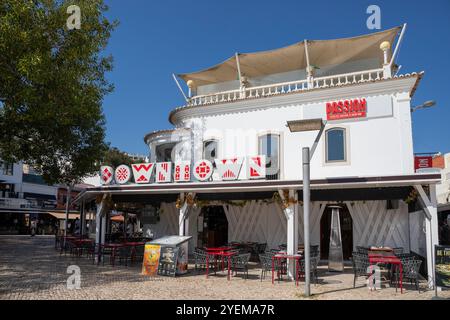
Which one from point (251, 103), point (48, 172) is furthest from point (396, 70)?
point (48, 172)

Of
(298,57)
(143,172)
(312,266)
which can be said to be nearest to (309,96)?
(298,57)

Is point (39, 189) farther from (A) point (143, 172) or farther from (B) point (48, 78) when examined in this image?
(B) point (48, 78)

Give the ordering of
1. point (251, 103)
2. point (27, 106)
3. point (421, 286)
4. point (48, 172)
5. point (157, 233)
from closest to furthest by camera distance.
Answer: point (421, 286), point (27, 106), point (251, 103), point (48, 172), point (157, 233)

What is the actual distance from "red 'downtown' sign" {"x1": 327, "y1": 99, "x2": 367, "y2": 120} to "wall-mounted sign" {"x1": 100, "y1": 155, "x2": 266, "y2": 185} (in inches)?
155

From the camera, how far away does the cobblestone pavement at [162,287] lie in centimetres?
900

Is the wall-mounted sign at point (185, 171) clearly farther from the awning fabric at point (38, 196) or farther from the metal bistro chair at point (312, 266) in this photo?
the awning fabric at point (38, 196)

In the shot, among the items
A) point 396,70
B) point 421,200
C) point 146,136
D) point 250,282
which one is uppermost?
point 396,70

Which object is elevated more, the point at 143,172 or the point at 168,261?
the point at 143,172

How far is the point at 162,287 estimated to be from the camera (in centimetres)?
1007

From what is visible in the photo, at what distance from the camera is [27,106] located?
13469mm

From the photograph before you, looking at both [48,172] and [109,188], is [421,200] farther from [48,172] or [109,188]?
[48,172]

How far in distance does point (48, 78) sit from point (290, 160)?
9483 millimetres

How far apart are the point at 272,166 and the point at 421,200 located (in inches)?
243

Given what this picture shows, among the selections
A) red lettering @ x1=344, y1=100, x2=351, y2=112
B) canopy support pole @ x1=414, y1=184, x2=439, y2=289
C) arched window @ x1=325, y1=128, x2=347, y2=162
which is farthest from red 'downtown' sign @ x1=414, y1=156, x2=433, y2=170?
canopy support pole @ x1=414, y1=184, x2=439, y2=289
